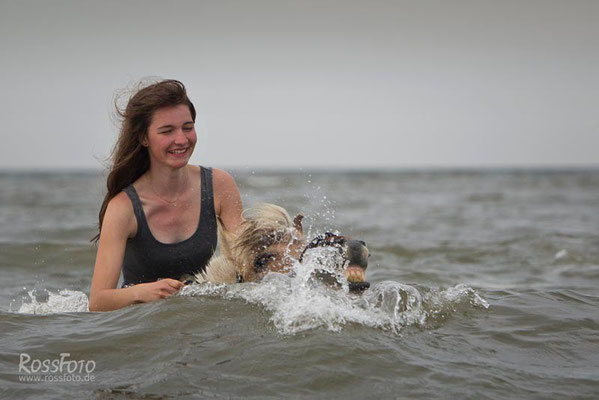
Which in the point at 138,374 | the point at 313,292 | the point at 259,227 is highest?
the point at 259,227

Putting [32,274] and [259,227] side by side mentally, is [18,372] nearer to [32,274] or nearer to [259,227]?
[259,227]

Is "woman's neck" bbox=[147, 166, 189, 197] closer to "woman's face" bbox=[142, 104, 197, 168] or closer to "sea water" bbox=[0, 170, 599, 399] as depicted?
"woman's face" bbox=[142, 104, 197, 168]

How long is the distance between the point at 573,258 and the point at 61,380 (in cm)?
778

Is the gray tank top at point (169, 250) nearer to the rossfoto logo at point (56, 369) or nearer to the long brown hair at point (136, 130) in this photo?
Result: the long brown hair at point (136, 130)

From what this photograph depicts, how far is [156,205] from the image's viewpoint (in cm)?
525

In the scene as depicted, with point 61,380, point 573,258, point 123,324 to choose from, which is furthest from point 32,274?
point 573,258

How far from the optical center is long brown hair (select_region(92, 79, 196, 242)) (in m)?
5.05

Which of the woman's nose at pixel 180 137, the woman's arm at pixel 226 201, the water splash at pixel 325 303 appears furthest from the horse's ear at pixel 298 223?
the woman's nose at pixel 180 137

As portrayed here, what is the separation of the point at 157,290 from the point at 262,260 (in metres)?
0.74

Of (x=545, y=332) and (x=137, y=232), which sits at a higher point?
(x=137, y=232)

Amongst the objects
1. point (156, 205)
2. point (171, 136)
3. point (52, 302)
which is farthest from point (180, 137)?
point (52, 302)

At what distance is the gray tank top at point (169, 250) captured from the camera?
5211mm

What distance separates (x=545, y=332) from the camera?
4.64 meters

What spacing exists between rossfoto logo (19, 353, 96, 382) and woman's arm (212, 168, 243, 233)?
5.68ft
